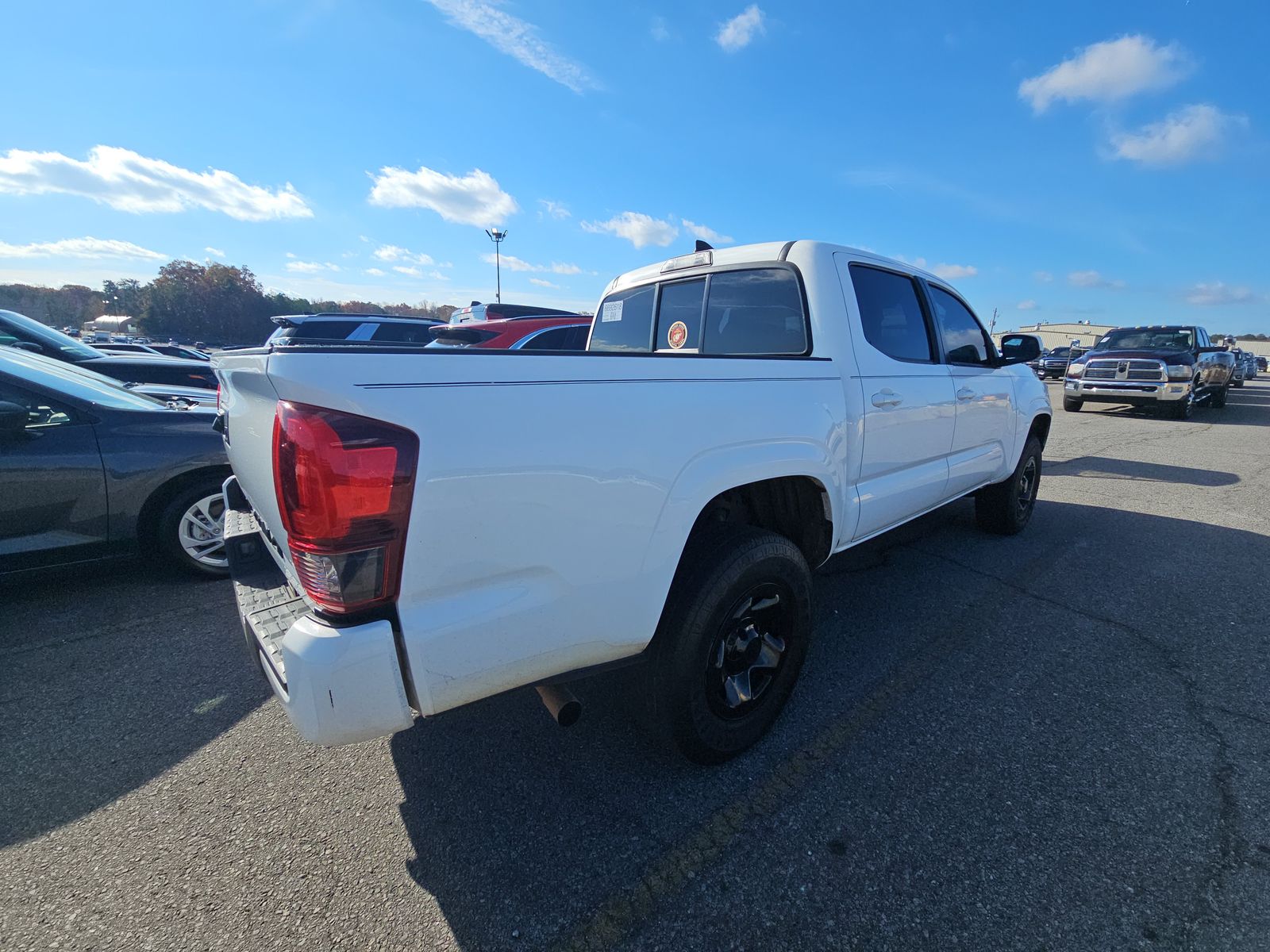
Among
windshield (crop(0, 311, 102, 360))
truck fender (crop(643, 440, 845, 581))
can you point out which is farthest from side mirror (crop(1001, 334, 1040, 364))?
windshield (crop(0, 311, 102, 360))

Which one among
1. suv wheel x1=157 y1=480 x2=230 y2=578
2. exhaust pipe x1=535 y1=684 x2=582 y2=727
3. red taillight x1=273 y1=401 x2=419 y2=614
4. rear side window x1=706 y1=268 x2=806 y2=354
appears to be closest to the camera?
red taillight x1=273 y1=401 x2=419 y2=614

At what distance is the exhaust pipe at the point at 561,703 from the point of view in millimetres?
1773

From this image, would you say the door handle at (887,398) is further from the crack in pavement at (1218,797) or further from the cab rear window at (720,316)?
the crack in pavement at (1218,797)

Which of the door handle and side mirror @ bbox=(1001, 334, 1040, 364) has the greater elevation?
side mirror @ bbox=(1001, 334, 1040, 364)

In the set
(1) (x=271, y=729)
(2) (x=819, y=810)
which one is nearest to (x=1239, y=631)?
(2) (x=819, y=810)

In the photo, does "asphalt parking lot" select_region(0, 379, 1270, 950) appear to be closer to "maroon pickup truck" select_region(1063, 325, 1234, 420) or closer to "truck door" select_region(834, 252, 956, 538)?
"truck door" select_region(834, 252, 956, 538)

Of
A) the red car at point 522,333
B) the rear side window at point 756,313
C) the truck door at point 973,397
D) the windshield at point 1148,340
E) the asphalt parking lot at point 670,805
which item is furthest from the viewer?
the windshield at point 1148,340

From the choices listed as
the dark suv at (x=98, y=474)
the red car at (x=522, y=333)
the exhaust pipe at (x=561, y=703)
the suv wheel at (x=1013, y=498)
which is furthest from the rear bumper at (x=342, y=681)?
the suv wheel at (x=1013, y=498)

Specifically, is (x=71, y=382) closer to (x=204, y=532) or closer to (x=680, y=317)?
(x=204, y=532)

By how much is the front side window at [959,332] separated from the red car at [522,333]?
3249 mm

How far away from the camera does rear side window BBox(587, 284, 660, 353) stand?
3676 millimetres

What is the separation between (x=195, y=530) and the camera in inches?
146

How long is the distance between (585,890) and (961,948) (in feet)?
3.41

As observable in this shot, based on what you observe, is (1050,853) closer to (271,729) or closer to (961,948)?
(961,948)
